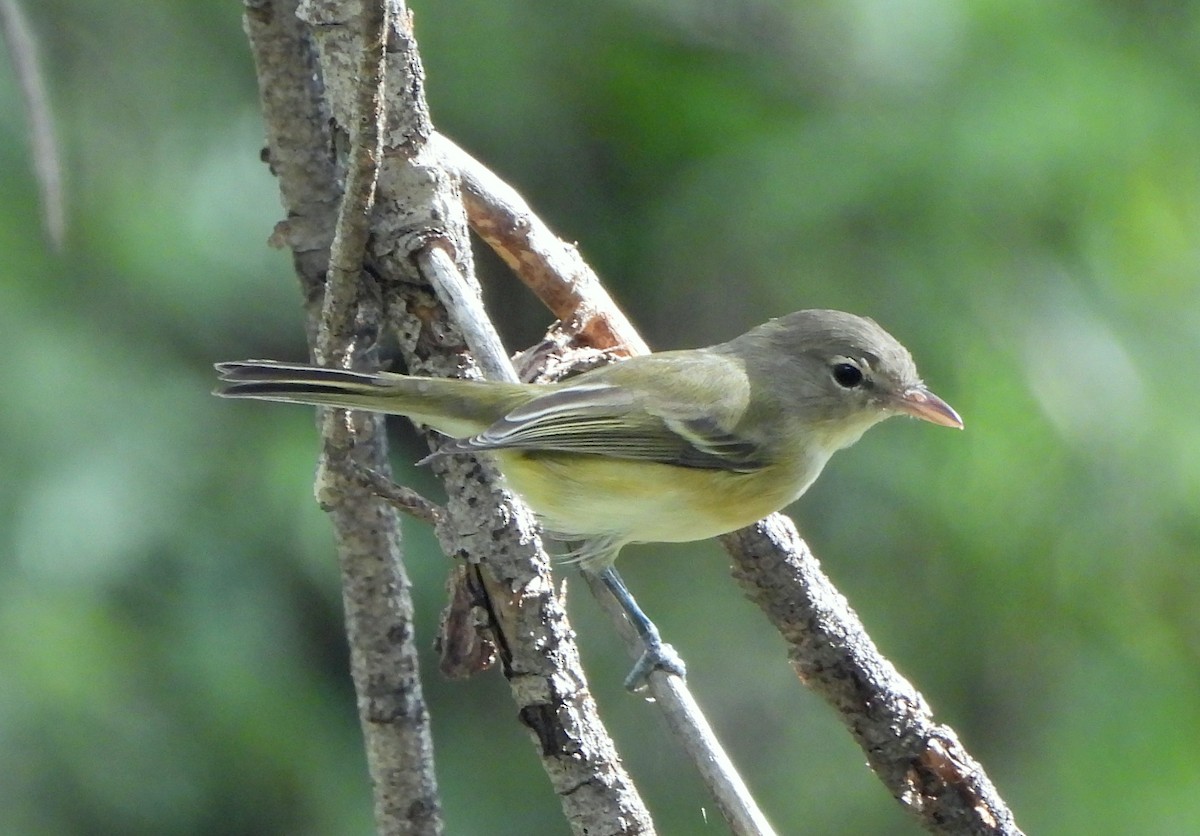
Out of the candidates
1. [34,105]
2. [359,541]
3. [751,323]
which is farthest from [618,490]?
[751,323]

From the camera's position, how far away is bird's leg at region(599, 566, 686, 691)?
228 cm

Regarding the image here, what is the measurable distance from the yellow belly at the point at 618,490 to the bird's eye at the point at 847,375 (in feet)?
1.10

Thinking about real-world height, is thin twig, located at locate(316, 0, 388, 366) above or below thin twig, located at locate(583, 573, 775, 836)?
above

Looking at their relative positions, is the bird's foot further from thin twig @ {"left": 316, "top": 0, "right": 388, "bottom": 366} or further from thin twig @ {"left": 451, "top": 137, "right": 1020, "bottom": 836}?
thin twig @ {"left": 316, "top": 0, "right": 388, "bottom": 366}

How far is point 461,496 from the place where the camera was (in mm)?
2289

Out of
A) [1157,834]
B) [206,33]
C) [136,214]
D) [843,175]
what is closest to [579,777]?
[843,175]

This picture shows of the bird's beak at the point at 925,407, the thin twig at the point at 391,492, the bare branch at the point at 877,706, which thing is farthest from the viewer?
the bird's beak at the point at 925,407

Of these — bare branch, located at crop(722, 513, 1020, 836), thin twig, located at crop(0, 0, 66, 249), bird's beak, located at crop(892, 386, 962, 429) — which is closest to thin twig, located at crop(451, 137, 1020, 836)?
bare branch, located at crop(722, 513, 1020, 836)

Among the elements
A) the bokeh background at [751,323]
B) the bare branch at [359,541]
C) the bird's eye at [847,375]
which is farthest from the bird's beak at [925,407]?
the bare branch at [359,541]

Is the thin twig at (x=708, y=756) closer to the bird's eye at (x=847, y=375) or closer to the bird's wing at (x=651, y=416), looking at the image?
the bird's wing at (x=651, y=416)

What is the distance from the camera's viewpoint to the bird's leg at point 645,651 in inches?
89.8

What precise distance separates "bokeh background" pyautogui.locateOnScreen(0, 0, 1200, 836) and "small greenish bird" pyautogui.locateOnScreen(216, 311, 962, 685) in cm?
74

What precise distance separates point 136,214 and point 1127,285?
2987mm

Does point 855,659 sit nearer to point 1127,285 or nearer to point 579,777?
point 579,777
